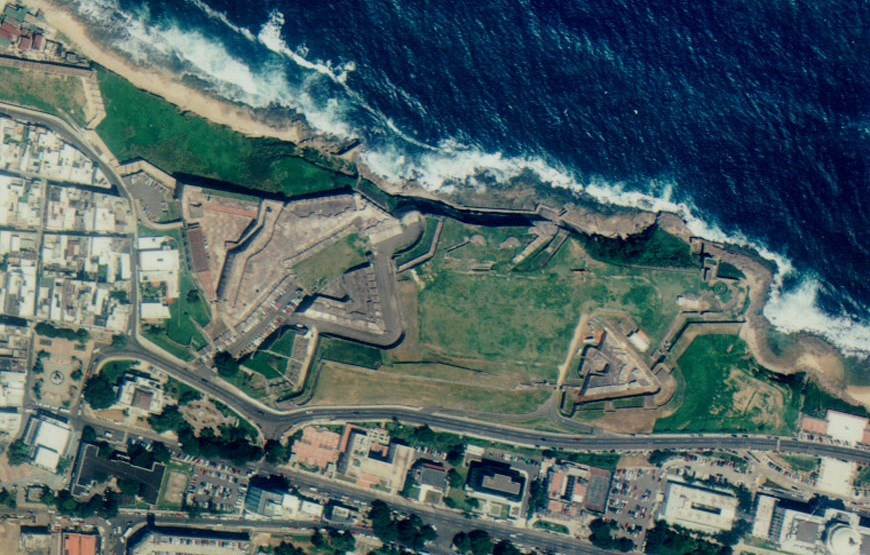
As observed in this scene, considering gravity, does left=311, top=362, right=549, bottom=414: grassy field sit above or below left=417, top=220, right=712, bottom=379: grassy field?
below

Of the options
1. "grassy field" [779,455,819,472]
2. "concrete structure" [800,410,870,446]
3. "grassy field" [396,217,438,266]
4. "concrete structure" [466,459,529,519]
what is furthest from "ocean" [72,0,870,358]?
"concrete structure" [466,459,529,519]

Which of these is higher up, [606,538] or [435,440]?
[435,440]

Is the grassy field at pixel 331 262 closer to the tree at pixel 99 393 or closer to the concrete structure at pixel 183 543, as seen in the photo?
the tree at pixel 99 393

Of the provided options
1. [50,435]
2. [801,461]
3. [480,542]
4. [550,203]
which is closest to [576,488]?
[480,542]

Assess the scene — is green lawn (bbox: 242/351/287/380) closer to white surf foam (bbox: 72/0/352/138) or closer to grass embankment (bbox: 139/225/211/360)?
grass embankment (bbox: 139/225/211/360)

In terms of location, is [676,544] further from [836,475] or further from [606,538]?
[836,475]

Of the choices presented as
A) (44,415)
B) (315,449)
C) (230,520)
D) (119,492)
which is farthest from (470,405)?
(44,415)

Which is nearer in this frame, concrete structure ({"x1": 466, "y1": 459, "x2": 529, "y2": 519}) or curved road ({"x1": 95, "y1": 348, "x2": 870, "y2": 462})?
concrete structure ({"x1": 466, "y1": 459, "x2": 529, "y2": 519})
